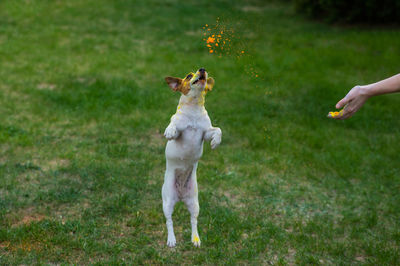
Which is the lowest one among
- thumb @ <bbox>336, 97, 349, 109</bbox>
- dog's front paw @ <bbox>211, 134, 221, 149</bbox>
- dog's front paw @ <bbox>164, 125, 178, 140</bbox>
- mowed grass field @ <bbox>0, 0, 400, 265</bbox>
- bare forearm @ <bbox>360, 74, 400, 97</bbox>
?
mowed grass field @ <bbox>0, 0, 400, 265</bbox>

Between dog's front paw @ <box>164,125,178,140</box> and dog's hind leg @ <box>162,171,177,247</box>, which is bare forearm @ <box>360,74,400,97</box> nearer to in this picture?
dog's front paw @ <box>164,125,178,140</box>

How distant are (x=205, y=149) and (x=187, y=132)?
14.8 ft

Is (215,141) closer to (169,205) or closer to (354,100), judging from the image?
(169,205)

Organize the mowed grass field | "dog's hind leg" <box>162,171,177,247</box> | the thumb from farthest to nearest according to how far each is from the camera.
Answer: the mowed grass field → the thumb → "dog's hind leg" <box>162,171,177,247</box>

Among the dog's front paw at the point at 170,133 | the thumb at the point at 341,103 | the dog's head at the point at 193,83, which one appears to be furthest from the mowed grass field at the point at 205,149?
the dog's front paw at the point at 170,133

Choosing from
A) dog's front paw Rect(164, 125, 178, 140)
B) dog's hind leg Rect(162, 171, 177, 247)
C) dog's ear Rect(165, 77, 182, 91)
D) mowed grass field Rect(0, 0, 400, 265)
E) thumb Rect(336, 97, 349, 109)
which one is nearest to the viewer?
dog's front paw Rect(164, 125, 178, 140)

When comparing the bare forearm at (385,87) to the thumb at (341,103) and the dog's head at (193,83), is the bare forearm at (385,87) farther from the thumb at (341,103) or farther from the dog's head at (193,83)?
the dog's head at (193,83)

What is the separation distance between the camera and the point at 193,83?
3.59 metres

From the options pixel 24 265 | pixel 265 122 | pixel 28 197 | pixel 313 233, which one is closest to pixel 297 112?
pixel 265 122

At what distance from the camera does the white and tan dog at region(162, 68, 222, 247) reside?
3.62 metres

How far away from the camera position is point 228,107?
31.7 feet

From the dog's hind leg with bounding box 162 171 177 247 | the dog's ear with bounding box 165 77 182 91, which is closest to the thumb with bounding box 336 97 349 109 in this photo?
the dog's ear with bounding box 165 77 182 91

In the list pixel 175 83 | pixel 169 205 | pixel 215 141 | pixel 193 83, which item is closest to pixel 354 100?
pixel 215 141

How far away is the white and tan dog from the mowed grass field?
1.16 meters
